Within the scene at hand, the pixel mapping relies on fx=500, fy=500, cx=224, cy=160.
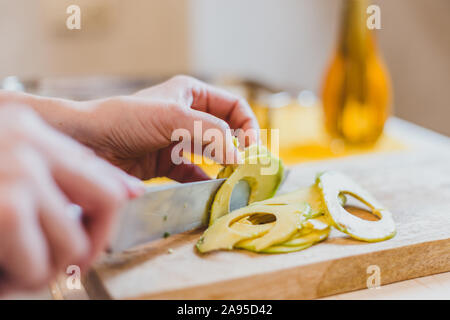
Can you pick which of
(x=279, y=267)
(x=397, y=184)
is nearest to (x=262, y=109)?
(x=397, y=184)

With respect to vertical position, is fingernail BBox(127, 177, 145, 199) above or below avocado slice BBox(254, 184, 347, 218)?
above

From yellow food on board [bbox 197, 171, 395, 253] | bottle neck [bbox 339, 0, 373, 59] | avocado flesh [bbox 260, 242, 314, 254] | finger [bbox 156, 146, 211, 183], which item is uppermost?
bottle neck [bbox 339, 0, 373, 59]

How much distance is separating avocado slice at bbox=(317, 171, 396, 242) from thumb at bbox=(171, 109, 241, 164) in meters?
0.21

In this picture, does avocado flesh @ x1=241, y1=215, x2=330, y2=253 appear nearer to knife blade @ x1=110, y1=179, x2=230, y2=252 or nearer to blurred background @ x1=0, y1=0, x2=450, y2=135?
knife blade @ x1=110, y1=179, x2=230, y2=252

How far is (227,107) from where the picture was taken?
124 centimetres

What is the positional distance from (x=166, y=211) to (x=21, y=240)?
0.36 metres

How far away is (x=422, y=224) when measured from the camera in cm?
106

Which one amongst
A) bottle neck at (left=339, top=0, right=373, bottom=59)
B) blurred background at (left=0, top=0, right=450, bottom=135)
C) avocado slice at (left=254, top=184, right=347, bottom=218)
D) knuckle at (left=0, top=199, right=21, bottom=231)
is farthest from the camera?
blurred background at (left=0, top=0, right=450, bottom=135)

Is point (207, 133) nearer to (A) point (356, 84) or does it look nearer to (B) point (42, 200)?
(B) point (42, 200)

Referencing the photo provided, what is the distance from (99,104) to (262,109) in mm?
1042

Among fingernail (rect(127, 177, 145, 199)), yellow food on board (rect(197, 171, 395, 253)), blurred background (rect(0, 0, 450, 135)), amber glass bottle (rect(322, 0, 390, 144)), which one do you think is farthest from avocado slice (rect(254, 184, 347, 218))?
blurred background (rect(0, 0, 450, 135))

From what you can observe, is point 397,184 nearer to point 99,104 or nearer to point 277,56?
point 99,104

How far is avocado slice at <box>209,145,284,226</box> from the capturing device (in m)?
1.01

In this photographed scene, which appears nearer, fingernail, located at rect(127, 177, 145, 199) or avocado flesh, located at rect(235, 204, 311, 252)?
fingernail, located at rect(127, 177, 145, 199)
